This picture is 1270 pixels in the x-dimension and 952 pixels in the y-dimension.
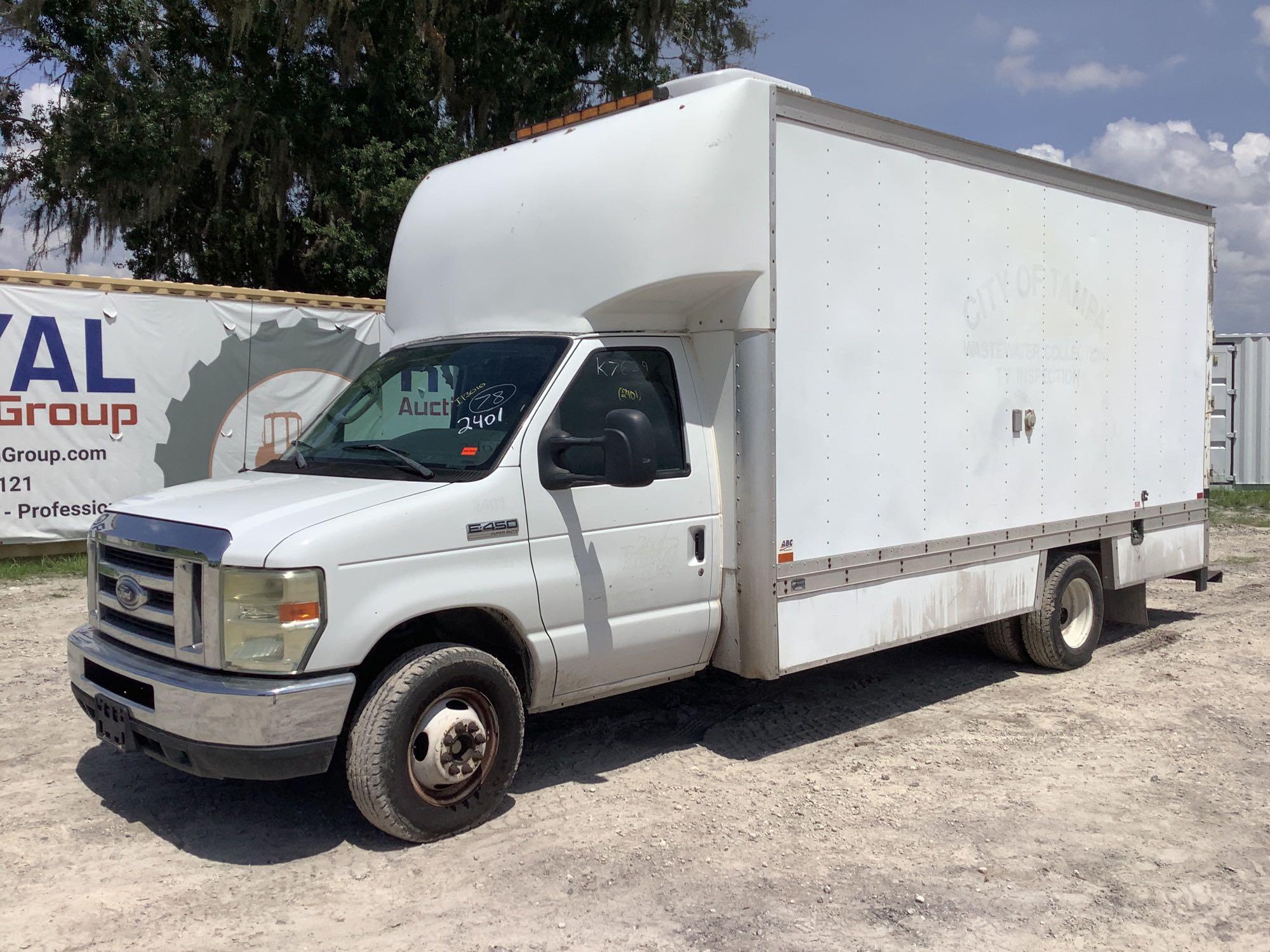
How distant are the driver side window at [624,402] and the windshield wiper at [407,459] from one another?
0.63 meters

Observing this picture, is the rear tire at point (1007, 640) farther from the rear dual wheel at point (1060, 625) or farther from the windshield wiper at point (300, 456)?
the windshield wiper at point (300, 456)

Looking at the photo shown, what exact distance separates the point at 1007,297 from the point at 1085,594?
2.45m

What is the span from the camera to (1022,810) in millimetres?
5242

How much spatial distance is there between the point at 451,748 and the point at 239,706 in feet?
3.10

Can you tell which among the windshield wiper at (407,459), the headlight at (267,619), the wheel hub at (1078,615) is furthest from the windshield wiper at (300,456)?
the wheel hub at (1078,615)

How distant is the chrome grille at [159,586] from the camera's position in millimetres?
4340

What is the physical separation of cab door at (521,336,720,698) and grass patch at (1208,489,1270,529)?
12830 mm

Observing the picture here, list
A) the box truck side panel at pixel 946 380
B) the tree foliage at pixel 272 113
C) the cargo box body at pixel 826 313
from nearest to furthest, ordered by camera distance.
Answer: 1. the cargo box body at pixel 826 313
2. the box truck side panel at pixel 946 380
3. the tree foliage at pixel 272 113

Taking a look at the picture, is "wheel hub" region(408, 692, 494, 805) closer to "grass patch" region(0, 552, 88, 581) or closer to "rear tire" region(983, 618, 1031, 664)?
"rear tire" region(983, 618, 1031, 664)

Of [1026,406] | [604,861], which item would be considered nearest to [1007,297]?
[1026,406]

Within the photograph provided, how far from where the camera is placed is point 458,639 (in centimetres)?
509

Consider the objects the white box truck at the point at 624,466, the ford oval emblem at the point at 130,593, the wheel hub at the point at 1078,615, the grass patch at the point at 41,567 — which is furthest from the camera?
the grass patch at the point at 41,567

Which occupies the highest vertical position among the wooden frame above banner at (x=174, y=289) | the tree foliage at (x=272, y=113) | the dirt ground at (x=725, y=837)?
the tree foliage at (x=272, y=113)

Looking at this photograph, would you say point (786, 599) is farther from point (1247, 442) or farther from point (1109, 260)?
point (1247, 442)
